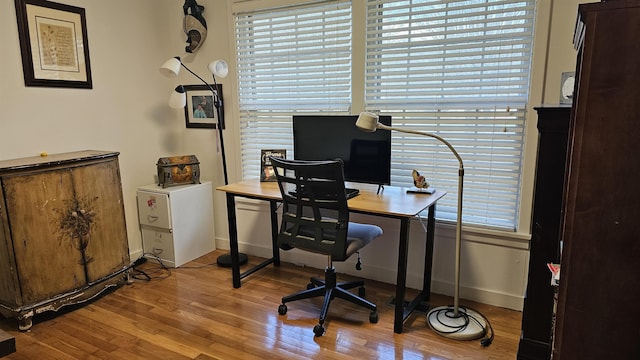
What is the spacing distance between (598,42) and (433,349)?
1.72 meters

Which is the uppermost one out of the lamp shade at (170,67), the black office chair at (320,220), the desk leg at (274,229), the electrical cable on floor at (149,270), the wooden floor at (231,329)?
the lamp shade at (170,67)

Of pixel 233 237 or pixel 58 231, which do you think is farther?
pixel 233 237

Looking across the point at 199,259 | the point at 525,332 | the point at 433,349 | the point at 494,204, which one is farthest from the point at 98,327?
the point at 494,204

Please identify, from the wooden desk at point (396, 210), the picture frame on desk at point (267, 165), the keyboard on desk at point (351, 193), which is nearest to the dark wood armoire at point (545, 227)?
the wooden desk at point (396, 210)

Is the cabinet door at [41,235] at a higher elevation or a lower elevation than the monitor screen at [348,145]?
lower

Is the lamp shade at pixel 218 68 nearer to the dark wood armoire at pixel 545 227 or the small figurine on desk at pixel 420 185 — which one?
the small figurine on desk at pixel 420 185

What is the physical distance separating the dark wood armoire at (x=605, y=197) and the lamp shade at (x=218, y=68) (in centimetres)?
250

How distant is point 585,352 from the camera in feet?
3.97

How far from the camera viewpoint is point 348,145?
107 inches

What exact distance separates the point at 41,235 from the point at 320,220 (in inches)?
68.2

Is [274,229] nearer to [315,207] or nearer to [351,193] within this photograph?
[351,193]

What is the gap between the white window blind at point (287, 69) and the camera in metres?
2.98

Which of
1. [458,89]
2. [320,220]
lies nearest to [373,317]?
[320,220]

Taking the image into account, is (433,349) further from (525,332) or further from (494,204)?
(494,204)
